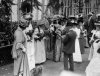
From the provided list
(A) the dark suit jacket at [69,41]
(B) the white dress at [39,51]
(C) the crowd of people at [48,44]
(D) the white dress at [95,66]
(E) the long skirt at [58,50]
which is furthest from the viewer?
(E) the long skirt at [58,50]

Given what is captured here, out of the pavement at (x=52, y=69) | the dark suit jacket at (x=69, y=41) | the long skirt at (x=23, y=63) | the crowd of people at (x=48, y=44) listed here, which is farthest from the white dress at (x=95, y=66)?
the pavement at (x=52, y=69)

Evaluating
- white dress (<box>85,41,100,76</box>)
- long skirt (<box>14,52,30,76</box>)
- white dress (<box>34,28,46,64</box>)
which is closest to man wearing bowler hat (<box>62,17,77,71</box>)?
long skirt (<box>14,52,30,76</box>)

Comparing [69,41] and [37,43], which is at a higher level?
[69,41]

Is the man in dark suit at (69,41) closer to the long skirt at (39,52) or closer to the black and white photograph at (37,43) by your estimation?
the black and white photograph at (37,43)

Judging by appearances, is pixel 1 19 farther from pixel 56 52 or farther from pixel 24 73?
pixel 24 73

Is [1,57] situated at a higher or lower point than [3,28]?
lower

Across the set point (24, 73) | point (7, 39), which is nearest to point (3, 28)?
point (7, 39)

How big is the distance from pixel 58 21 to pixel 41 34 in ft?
4.64

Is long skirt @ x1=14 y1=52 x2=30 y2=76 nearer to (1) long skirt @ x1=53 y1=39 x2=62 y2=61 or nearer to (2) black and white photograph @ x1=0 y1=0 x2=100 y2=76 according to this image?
(2) black and white photograph @ x1=0 y1=0 x2=100 y2=76

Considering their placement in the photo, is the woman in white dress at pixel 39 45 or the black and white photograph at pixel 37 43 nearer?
the black and white photograph at pixel 37 43

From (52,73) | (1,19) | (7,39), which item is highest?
(1,19)

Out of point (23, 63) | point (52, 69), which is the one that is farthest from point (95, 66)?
point (52, 69)

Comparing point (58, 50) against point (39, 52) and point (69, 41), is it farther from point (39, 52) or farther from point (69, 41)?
point (69, 41)

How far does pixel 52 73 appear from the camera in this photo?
1009cm
